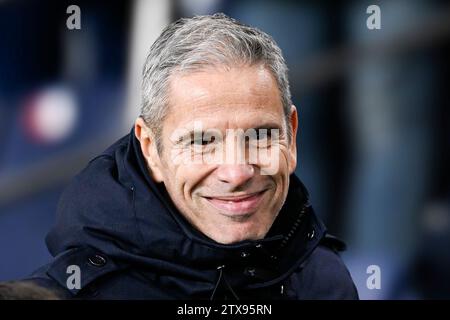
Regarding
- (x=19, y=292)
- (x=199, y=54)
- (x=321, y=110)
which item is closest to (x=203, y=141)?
(x=199, y=54)

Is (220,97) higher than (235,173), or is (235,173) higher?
(220,97)

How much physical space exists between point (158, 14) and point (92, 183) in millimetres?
641

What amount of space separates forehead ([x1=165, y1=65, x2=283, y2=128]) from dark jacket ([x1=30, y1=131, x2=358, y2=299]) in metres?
0.15

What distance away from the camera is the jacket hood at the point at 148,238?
→ 1.40 m

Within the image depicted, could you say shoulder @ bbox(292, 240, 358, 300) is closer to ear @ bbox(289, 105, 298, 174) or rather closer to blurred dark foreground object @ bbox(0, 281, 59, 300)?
ear @ bbox(289, 105, 298, 174)

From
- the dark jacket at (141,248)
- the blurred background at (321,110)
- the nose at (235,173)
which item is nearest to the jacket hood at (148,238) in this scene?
the dark jacket at (141,248)

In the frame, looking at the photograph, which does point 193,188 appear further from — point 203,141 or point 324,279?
point 324,279

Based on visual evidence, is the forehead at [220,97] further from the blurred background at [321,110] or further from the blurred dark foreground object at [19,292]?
the blurred background at [321,110]

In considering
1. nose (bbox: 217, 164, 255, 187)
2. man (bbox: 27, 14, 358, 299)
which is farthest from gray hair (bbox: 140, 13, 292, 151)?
nose (bbox: 217, 164, 255, 187)

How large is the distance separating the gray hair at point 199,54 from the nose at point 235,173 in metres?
0.13

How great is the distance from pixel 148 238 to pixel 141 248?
0.09 feet

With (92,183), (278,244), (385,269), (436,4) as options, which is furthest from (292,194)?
(436,4)

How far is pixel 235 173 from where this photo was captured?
1.37 meters

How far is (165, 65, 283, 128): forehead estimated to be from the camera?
1.36m
